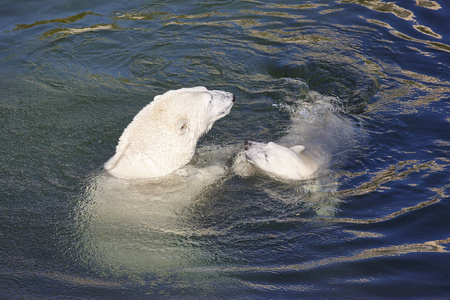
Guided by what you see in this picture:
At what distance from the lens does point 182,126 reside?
5.07 meters

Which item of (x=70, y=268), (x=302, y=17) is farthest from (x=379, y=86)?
(x=70, y=268)

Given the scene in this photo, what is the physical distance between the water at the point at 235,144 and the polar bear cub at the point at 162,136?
0.53 metres

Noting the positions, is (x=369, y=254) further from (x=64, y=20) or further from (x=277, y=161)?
(x=64, y=20)

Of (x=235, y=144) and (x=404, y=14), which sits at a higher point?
(x=404, y=14)

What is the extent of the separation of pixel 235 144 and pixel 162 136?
5.32ft

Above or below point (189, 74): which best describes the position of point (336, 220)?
below

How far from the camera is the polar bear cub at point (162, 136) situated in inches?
199

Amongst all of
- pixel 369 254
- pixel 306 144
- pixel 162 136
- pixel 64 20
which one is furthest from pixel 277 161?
pixel 64 20

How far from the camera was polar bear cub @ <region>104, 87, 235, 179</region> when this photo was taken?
199 inches

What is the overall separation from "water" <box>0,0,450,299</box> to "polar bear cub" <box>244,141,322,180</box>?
0.16 m

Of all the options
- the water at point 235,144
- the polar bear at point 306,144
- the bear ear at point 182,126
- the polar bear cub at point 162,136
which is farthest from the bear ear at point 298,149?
the bear ear at point 182,126

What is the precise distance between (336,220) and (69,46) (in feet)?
21.0

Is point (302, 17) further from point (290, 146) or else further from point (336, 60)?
point (290, 146)

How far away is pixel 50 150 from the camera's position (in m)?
6.04
